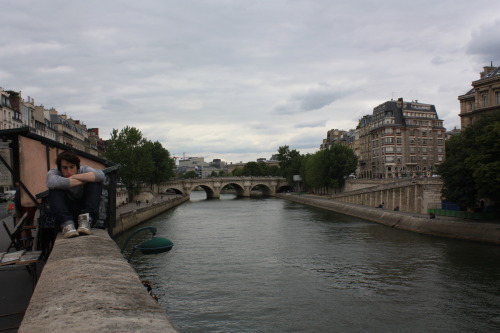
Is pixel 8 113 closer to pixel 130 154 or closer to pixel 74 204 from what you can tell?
pixel 130 154

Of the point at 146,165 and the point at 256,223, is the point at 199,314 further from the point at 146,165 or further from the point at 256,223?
the point at 146,165

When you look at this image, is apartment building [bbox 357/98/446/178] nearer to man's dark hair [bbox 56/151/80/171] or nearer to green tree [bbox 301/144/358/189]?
green tree [bbox 301/144/358/189]

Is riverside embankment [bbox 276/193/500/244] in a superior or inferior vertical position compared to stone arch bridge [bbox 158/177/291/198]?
inferior

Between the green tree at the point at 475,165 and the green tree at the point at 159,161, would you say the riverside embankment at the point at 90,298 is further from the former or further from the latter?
the green tree at the point at 159,161

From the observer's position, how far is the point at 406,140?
7550 cm

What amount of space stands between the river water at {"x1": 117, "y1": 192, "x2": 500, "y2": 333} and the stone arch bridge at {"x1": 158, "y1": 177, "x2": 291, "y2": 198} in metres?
65.6

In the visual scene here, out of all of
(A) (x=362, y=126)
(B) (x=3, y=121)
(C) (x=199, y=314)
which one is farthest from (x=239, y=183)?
(C) (x=199, y=314)

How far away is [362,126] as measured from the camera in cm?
9288

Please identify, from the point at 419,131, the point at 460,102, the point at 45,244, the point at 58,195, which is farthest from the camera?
the point at 419,131

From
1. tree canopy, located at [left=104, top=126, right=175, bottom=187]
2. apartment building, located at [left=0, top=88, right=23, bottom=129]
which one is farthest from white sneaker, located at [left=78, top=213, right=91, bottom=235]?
tree canopy, located at [left=104, top=126, right=175, bottom=187]

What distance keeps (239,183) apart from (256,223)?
6293cm

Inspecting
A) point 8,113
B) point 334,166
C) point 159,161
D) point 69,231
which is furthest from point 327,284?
point 159,161

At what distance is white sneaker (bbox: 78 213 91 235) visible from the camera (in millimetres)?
5853

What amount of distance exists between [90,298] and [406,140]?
77767 millimetres
